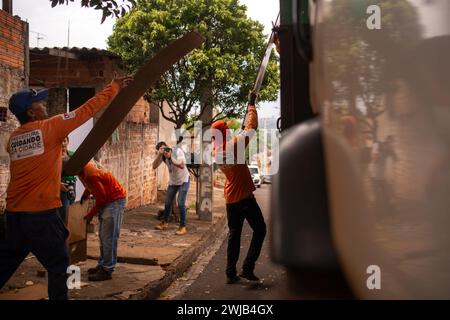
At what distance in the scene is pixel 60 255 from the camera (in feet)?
11.6

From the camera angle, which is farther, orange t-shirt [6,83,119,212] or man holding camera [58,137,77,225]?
man holding camera [58,137,77,225]

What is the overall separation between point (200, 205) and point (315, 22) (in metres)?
8.84

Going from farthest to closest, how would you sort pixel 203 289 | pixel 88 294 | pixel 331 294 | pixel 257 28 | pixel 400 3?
pixel 257 28 → pixel 203 289 → pixel 88 294 → pixel 331 294 → pixel 400 3

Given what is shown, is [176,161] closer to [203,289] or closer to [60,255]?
[203,289]

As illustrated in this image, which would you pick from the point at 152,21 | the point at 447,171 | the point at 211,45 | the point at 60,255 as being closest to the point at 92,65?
the point at 152,21

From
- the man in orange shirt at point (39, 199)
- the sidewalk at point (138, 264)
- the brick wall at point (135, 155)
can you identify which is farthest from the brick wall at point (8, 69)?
the man in orange shirt at point (39, 199)

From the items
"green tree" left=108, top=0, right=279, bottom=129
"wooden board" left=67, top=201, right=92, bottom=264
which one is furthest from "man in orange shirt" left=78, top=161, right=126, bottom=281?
"green tree" left=108, top=0, right=279, bottom=129

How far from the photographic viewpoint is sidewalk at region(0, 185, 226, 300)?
15.7 feet

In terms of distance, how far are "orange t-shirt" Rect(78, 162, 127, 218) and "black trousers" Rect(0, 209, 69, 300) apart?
1524 millimetres

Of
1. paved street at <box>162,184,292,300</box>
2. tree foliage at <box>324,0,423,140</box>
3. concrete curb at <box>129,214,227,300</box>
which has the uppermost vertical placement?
tree foliage at <box>324,0,423,140</box>

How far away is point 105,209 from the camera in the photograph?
17.2 feet

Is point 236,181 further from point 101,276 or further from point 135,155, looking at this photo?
point 135,155

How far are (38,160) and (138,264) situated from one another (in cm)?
310

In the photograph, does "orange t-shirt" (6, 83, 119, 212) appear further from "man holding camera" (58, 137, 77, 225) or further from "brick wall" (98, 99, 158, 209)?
"brick wall" (98, 99, 158, 209)
